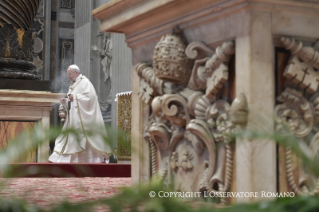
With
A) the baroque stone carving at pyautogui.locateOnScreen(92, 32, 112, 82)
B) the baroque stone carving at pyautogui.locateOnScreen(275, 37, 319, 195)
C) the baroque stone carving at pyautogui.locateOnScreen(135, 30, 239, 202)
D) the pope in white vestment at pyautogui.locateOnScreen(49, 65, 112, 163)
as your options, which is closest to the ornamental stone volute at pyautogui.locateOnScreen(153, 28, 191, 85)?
the baroque stone carving at pyautogui.locateOnScreen(135, 30, 239, 202)

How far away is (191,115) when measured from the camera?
243cm

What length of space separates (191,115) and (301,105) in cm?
47

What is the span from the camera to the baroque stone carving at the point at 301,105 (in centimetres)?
213

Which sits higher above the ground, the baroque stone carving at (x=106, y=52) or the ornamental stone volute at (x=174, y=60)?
the baroque stone carving at (x=106, y=52)

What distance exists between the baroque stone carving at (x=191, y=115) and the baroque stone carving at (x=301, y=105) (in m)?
0.20

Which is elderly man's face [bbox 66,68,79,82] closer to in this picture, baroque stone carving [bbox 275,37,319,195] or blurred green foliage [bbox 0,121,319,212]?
baroque stone carving [bbox 275,37,319,195]

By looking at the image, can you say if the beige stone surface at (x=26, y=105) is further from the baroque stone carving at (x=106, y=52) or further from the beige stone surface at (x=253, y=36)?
the baroque stone carving at (x=106, y=52)

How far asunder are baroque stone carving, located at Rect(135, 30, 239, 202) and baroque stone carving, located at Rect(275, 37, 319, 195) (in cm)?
20

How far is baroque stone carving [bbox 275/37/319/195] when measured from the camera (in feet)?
7.00

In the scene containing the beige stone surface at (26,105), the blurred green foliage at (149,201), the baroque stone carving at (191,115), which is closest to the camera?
the blurred green foliage at (149,201)

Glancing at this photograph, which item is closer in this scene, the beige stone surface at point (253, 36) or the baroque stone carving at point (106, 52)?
the beige stone surface at point (253, 36)

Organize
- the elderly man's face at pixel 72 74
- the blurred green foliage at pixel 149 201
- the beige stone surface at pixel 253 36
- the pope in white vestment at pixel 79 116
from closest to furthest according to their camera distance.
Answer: the blurred green foliage at pixel 149 201 < the beige stone surface at pixel 253 36 < the pope in white vestment at pixel 79 116 < the elderly man's face at pixel 72 74

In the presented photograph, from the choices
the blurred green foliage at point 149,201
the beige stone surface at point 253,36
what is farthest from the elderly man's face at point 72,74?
the blurred green foliage at point 149,201

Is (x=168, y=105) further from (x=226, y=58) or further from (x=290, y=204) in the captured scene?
(x=290, y=204)
